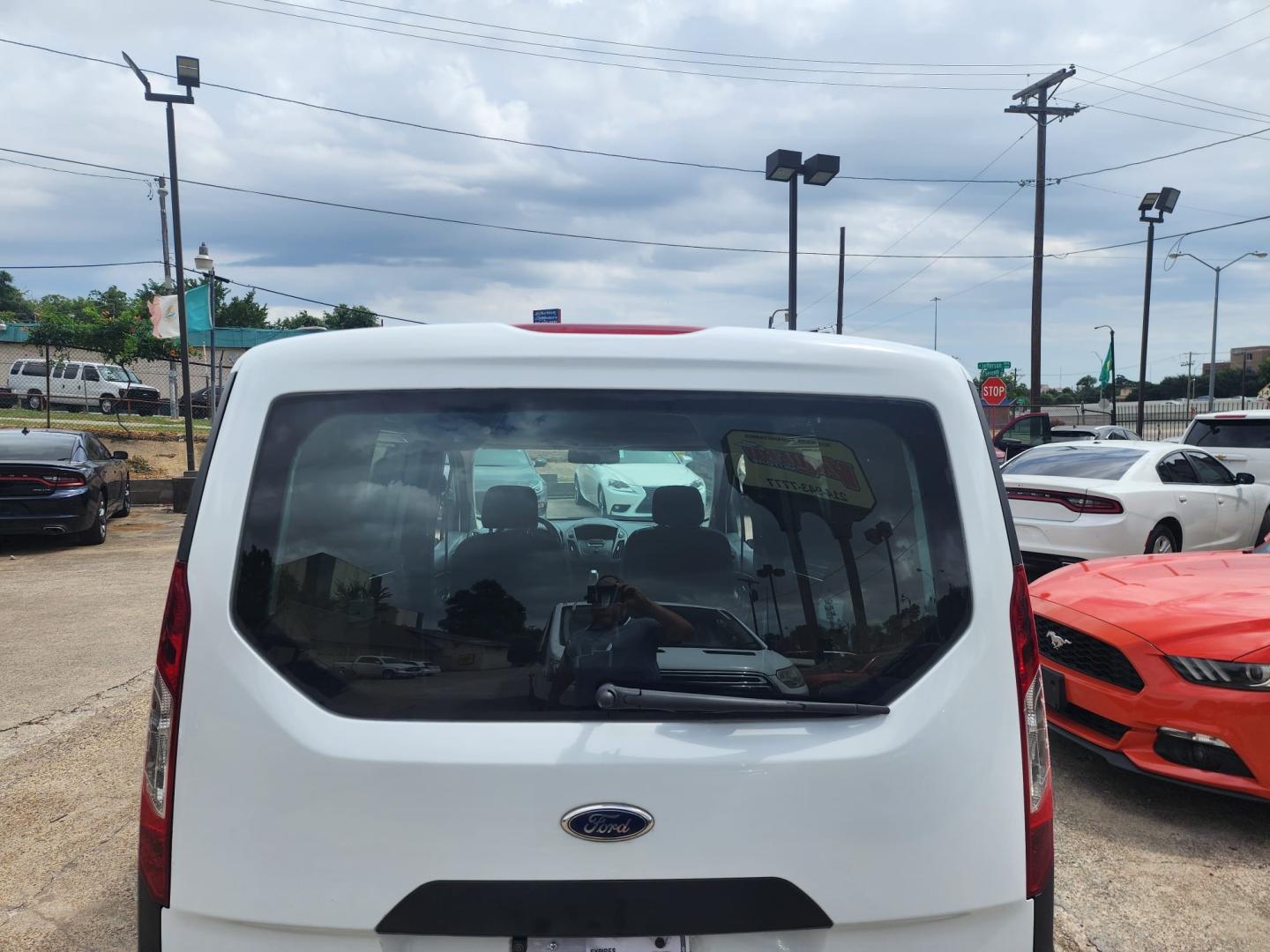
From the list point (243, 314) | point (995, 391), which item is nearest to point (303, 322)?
point (243, 314)

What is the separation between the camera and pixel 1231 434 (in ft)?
46.3

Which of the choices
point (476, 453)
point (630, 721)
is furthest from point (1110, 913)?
point (476, 453)

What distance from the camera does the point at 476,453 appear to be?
83.3 inches

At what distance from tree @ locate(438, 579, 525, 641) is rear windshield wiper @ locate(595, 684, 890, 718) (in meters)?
0.22

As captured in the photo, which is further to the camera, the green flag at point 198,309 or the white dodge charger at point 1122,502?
the green flag at point 198,309

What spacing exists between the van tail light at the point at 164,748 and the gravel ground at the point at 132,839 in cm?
173

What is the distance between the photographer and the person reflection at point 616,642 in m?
1.88

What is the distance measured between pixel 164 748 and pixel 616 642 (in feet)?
A: 2.96

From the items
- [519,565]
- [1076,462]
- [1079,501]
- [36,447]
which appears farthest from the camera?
[36,447]

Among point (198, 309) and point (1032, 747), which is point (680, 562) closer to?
point (1032, 747)

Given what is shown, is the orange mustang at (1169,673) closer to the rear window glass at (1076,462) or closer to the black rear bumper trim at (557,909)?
the black rear bumper trim at (557,909)

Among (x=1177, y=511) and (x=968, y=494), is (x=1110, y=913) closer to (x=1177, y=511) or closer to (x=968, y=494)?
(x=968, y=494)

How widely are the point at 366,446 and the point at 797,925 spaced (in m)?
1.23

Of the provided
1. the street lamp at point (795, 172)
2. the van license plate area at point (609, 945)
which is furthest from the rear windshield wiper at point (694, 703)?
the street lamp at point (795, 172)
